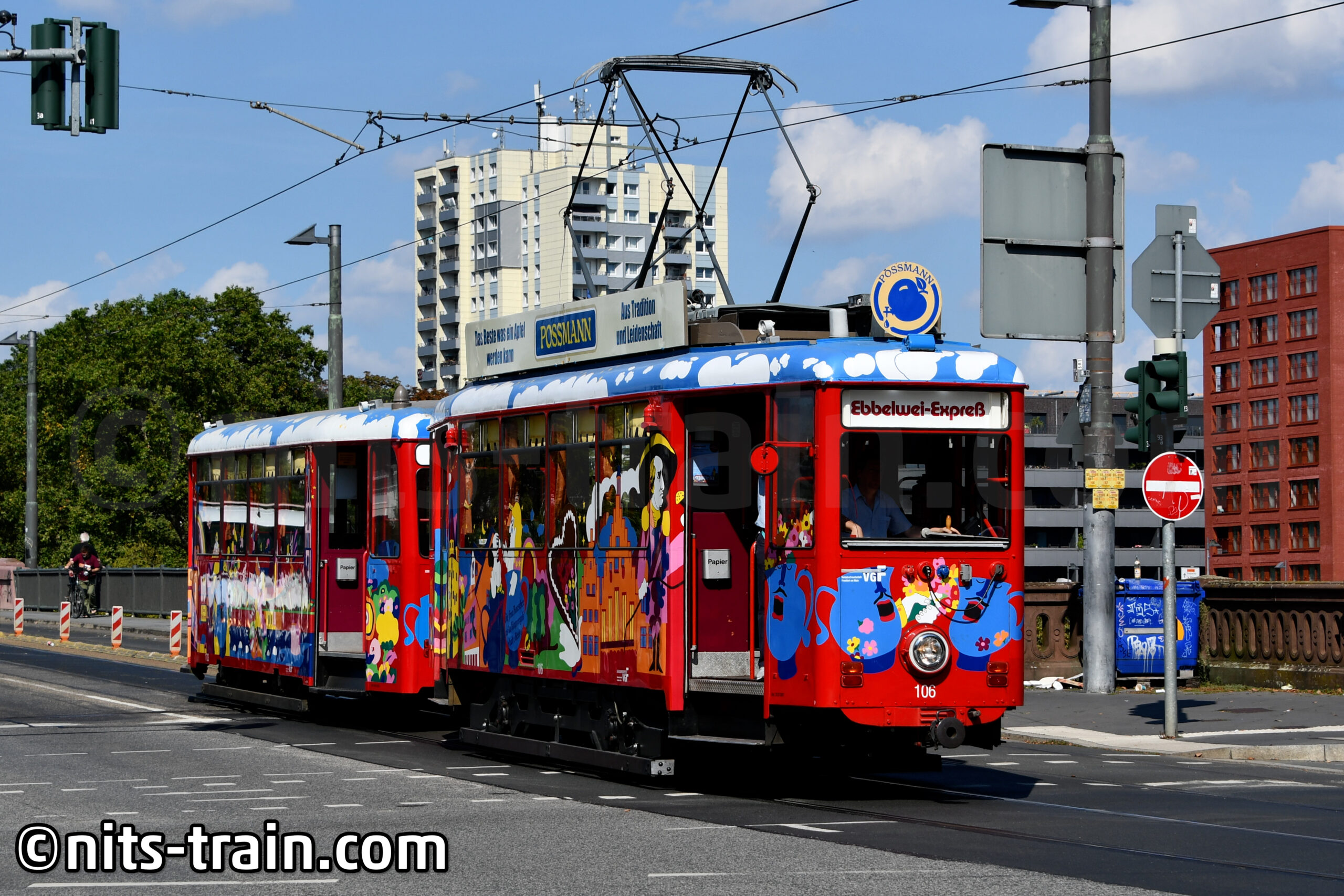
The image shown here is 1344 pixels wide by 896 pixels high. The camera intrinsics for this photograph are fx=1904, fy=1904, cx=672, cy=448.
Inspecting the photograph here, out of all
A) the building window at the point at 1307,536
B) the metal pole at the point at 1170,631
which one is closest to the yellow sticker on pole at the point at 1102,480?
the metal pole at the point at 1170,631

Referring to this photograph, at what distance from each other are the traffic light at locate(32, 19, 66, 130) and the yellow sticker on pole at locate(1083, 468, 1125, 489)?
11231 millimetres

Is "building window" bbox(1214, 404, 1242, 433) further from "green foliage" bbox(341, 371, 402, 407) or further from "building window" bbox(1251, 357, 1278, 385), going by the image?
"green foliage" bbox(341, 371, 402, 407)

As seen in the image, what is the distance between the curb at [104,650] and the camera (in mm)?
31672

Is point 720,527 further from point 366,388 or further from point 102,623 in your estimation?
point 366,388

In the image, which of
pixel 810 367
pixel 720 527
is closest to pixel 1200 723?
pixel 720 527

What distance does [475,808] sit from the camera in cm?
1278

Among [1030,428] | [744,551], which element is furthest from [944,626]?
[1030,428]

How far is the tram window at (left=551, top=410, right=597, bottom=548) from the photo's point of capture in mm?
15164

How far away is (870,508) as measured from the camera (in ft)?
43.2

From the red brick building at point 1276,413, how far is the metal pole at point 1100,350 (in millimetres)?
133204

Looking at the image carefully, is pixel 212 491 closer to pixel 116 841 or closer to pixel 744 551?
pixel 744 551

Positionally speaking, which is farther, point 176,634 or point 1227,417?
point 1227,417

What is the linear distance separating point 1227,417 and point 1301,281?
15391 mm

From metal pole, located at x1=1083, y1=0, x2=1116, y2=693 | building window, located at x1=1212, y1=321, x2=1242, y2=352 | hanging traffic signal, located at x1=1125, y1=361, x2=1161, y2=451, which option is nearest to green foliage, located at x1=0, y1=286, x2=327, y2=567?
metal pole, located at x1=1083, y1=0, x2=1116, y2=693
